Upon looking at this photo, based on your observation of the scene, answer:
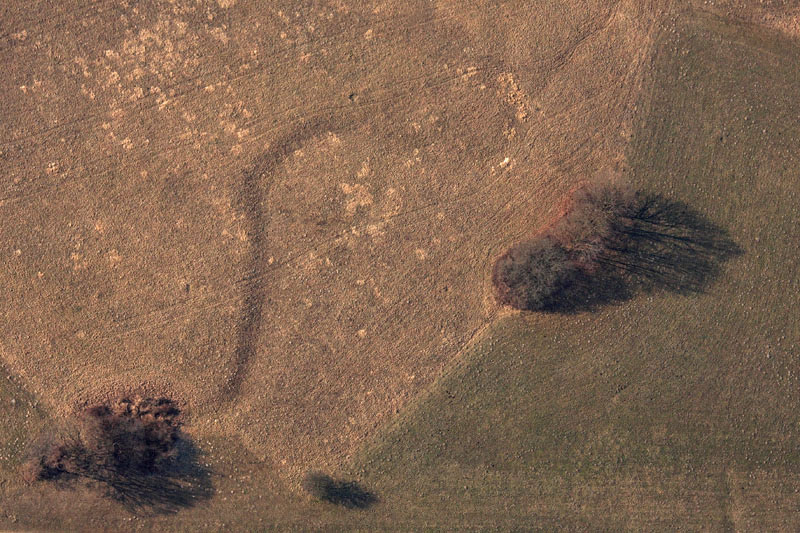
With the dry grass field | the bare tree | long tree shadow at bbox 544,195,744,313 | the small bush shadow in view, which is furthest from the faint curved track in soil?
long tree shadow at bbox 544,195,744,313

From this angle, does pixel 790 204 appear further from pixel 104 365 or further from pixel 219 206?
pixel 104 365

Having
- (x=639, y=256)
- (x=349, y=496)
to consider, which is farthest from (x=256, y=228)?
(x=639, y=256)

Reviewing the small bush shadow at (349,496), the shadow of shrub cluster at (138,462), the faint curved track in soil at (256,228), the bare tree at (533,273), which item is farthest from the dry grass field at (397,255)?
the bare tree at (533,273)

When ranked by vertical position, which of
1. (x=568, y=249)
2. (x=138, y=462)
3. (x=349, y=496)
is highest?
(x=568, y=249)

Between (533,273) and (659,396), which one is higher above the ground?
(533,273)

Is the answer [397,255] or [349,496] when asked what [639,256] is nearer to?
[397,255]
